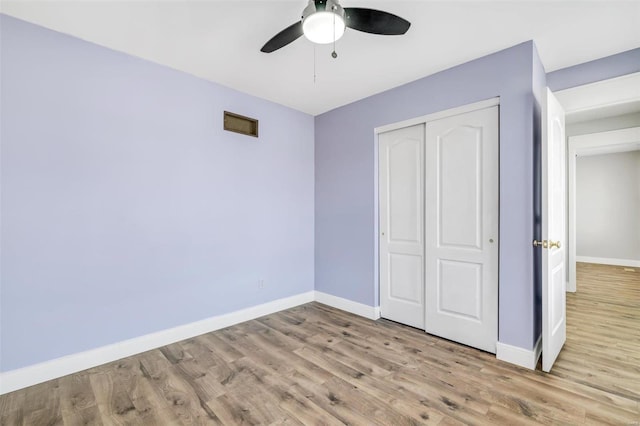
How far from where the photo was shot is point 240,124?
3.35 meters

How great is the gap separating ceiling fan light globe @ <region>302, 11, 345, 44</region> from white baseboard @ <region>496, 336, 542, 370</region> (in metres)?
2.71

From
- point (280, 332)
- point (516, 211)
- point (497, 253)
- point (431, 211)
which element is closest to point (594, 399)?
point (497, 253)

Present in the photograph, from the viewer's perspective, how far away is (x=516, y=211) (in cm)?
236

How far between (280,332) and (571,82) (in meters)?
3.75

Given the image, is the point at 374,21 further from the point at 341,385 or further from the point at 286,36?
the point at 341,385

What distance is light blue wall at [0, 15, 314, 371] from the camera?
207cm

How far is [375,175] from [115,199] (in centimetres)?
263

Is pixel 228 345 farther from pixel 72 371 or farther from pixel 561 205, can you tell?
pixel 561 205

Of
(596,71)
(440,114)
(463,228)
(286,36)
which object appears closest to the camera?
(286,36)

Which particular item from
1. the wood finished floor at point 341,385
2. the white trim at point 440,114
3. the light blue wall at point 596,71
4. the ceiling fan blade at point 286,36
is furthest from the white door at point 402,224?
the ceiling fan blade at point 286,36

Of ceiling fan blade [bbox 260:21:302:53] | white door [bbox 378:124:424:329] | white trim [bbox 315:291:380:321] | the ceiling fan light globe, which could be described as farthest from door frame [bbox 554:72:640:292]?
white trim [bbox 315:291:380:321]

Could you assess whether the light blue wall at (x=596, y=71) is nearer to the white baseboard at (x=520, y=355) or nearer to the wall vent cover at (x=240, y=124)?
the white baseboard at (x=520, y=355)

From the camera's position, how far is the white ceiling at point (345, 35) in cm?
193

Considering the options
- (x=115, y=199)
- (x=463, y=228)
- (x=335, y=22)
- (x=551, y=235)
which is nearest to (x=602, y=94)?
(x=551, y=235)
